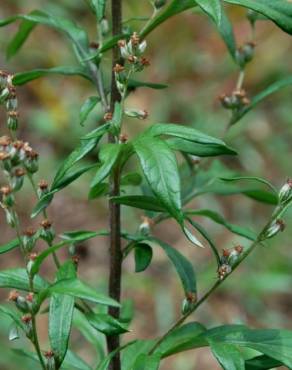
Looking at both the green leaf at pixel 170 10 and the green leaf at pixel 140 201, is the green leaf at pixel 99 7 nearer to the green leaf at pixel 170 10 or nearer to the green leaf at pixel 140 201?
the green leaf at pixel 170 10

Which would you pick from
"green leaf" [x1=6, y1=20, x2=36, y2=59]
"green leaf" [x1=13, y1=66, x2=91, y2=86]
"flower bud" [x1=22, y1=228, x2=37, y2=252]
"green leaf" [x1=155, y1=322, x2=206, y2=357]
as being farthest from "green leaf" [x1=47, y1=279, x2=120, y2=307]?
"green leaf" [x1=6, y1=20, x2=36, y2=59]

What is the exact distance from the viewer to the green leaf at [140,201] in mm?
1372

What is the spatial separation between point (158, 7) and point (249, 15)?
1.10 ft

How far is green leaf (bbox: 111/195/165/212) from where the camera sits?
137 centimetres

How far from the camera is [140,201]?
1.39 meters

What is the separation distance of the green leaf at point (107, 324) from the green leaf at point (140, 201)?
7.7 inches

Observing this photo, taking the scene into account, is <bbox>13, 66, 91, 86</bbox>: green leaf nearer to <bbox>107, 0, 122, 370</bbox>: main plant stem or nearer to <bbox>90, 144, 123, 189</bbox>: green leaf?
<bbox>107, 0, 122, 370</bbox>: main plant stem

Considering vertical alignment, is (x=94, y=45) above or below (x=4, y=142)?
above

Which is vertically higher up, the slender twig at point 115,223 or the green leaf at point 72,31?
the green leaf at point 72,31

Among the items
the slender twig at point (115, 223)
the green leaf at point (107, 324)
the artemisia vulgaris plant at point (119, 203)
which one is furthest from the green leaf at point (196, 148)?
the green leaf at point (107, 324)

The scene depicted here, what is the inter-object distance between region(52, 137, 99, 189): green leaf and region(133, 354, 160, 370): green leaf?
13.1 inches

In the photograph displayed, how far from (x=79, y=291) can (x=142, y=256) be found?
0.27 m

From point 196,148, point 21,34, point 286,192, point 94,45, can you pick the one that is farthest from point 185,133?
point 21,34

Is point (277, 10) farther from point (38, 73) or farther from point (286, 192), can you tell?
point (38, 73)
